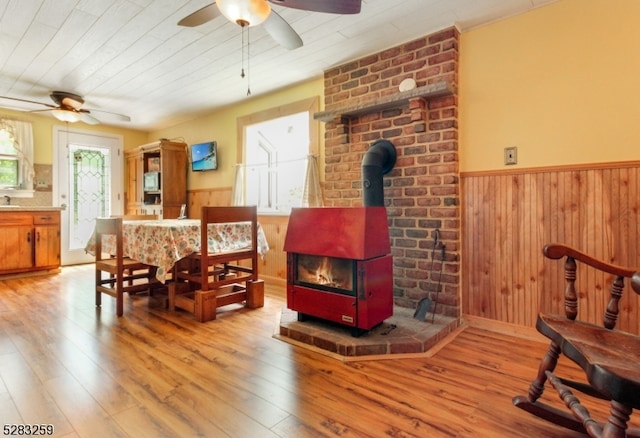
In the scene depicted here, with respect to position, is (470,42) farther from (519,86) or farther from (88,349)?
(88,349)

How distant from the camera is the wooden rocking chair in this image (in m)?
0.95

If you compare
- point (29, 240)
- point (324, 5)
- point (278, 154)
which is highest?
point (324, 5)

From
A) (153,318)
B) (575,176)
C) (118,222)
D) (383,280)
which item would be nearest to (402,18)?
(575,176)

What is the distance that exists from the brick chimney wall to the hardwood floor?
0.55 meters

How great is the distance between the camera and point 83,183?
5.43 metres

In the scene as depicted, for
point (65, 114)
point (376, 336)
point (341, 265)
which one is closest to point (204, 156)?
point (65, 114)

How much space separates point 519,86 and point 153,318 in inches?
127

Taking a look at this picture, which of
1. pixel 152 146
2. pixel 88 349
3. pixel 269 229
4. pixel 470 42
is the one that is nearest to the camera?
pixel 88 349

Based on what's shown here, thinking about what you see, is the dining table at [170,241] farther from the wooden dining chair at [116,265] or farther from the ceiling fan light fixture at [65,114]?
the ceiling fan light fixture at [65,114]

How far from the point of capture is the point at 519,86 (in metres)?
2.32

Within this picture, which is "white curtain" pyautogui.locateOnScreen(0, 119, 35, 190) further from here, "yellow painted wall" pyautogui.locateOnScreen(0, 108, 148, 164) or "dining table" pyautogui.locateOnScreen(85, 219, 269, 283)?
"dining table" pyautogui.locateOnScreen(85, 219, 269, 283)

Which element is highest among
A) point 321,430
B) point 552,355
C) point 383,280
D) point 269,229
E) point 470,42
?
point 470,42

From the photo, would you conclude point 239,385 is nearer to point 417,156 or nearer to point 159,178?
point 417,156

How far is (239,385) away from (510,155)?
224cm
